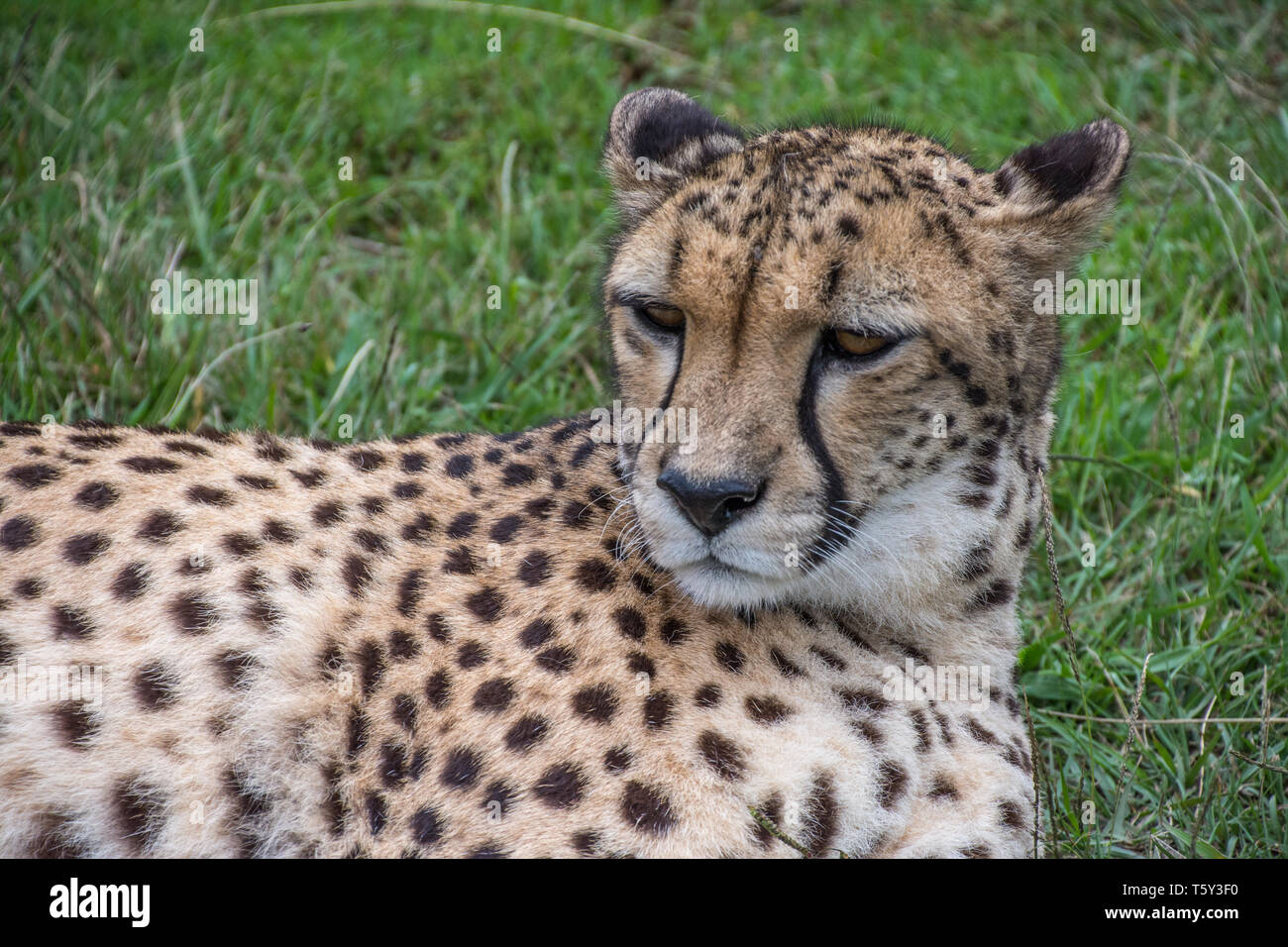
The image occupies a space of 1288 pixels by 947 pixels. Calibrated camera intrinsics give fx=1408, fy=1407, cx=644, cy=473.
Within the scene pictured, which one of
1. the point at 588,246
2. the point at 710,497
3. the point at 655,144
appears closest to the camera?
the point at 710,497

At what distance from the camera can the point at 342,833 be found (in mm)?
3172

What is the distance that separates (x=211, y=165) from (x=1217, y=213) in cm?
446

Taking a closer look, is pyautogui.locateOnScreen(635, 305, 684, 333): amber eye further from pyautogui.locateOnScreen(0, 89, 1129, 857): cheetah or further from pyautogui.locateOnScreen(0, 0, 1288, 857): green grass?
pyautogui.locateOnScreen(0, 0, 1288, 857): green grass

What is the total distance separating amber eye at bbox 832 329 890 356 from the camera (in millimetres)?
3104

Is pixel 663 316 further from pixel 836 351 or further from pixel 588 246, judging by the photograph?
pixel 588 246

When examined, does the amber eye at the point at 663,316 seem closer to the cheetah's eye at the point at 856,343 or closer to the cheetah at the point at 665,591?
the cheetah at the point at 665,591

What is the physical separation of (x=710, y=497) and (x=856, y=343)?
→ 1.62ft

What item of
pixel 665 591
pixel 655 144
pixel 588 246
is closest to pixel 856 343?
pixel 665 591

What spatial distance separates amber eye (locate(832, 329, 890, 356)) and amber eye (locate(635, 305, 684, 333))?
0.37m

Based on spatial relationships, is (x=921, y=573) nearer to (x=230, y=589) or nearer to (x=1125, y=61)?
(x=230, y=589)

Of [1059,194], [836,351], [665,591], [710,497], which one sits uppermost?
[1059,194]

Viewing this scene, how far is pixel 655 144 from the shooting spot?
3811mm

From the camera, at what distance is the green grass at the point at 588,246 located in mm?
4527
